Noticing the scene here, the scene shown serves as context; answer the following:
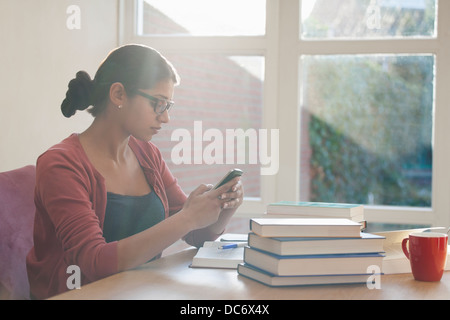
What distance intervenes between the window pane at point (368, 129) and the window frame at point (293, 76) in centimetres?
5

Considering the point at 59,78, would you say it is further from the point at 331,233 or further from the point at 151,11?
the point at 331,233

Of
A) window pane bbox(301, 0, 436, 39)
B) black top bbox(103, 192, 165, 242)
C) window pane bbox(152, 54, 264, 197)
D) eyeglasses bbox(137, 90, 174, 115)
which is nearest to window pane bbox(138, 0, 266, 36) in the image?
window pane bbox(152, 54, 264, 197)

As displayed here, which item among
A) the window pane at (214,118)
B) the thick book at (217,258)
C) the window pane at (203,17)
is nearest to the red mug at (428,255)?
the thick book at (217,258)

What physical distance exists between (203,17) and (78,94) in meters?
1.35

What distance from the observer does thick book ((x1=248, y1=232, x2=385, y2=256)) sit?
1.13m

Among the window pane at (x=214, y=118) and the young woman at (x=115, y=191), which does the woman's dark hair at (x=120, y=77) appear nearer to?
the young woman at (x=115, y=191)

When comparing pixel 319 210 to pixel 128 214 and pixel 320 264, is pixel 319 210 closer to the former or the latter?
pixel 320 264

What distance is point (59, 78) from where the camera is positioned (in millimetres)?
2344

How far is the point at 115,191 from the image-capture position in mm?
1651

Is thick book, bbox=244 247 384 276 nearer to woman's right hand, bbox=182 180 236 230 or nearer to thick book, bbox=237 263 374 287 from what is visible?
thick book, bbox=237 263 374 287

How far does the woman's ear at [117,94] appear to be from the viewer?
1.70 metres

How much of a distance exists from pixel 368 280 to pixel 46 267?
920 mm

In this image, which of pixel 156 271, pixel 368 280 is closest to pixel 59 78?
pixel 156 271

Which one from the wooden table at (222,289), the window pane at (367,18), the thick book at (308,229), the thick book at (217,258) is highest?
the window pane at (367,18)
